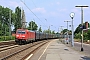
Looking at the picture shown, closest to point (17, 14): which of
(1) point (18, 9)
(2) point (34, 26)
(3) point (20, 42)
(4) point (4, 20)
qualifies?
(1) point (18, 9)

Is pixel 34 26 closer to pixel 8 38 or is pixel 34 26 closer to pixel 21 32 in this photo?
pixel 8 38

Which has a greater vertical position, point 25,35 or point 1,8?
point 1,8

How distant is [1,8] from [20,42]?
78439mm

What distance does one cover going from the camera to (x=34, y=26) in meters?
157

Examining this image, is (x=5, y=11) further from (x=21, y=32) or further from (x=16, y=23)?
(x=21, y=32)

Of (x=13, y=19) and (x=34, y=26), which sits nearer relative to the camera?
(x=13, y=19)

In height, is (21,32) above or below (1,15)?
below

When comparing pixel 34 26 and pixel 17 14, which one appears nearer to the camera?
pixel 17 14

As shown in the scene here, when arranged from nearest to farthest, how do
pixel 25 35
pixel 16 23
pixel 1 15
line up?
pixel 25 35
pixel 16 23
pixel 1 15

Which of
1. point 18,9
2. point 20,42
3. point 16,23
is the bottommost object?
point 20,42

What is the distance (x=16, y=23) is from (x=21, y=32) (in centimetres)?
6764

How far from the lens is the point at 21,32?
4828 cm

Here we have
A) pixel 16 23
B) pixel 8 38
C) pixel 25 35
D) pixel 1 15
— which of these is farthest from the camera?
pixel 1 15

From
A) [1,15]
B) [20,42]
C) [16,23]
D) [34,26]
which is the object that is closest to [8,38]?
[20,42]
